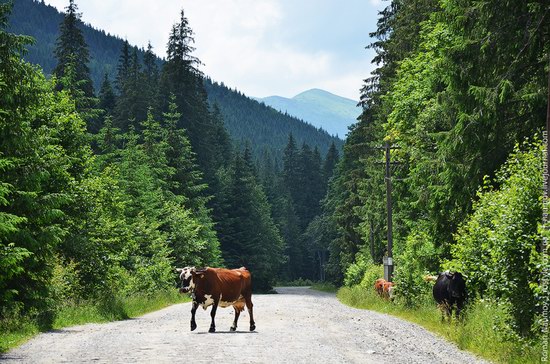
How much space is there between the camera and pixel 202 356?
1290cm

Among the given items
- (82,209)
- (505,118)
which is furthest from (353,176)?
(505,118)

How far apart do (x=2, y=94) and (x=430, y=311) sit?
14261 mm

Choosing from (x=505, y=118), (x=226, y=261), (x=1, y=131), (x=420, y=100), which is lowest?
(x=226, y=261)

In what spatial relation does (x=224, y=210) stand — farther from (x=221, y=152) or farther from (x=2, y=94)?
(x=2, y=94)

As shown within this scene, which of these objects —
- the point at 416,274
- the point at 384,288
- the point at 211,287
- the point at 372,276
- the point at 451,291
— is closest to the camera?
the point at 211,287

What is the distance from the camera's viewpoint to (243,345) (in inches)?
582

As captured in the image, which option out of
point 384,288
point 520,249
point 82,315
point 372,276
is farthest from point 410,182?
point 520,249

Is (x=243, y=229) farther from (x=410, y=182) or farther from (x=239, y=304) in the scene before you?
(x=239, y=304)

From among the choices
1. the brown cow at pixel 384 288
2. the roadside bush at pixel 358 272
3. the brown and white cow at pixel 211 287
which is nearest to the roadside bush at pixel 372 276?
the brown cow at pixel 384 288

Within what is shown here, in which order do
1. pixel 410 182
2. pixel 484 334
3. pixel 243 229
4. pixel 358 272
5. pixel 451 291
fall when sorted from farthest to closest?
pixel 243 229, pixel 358 272, pixel 410 182, pixel 451 291, pixel 484 334

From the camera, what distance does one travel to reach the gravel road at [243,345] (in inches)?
506

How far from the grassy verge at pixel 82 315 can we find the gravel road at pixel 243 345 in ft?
1.83

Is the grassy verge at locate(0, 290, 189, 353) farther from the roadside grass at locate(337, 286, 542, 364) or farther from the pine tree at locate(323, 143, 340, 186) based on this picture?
the pine tree at locate(323, 143, 340, 186)

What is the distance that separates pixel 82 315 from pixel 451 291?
473 inches
